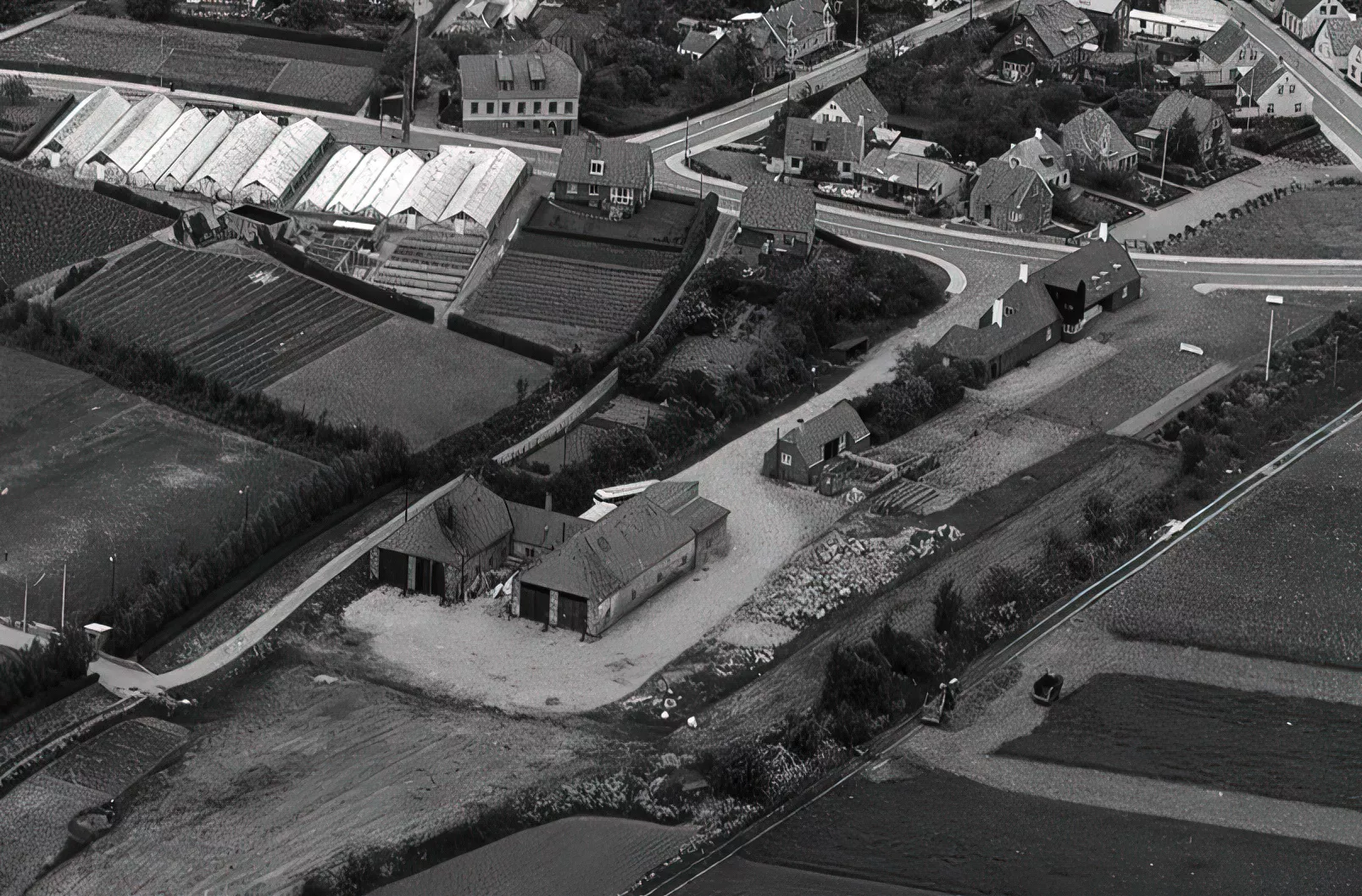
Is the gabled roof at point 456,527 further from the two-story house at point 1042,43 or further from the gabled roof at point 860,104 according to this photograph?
the two-story house at point 1042,43

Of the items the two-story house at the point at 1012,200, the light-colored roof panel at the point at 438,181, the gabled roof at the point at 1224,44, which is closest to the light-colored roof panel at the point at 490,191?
the light-colored roof panel at the point at 438,181

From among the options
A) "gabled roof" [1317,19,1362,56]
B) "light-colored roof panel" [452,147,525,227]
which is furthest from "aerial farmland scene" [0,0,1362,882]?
"light-colored roof panel" [452,147,525,227]

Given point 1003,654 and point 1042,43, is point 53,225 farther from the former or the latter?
point 1042,43

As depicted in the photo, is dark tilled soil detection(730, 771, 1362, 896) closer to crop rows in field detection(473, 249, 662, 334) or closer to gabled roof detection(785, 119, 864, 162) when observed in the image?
crop rows in field detection(473, 249, 662, 334)

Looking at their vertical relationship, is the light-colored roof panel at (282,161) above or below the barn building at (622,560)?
above

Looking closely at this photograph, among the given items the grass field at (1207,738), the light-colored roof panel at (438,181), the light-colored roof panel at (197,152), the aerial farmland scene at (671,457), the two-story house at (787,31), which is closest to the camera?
the aerial farmland scene at (671,457)

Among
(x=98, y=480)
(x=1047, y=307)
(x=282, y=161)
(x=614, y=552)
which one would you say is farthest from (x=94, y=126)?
(x=614, y=552)
